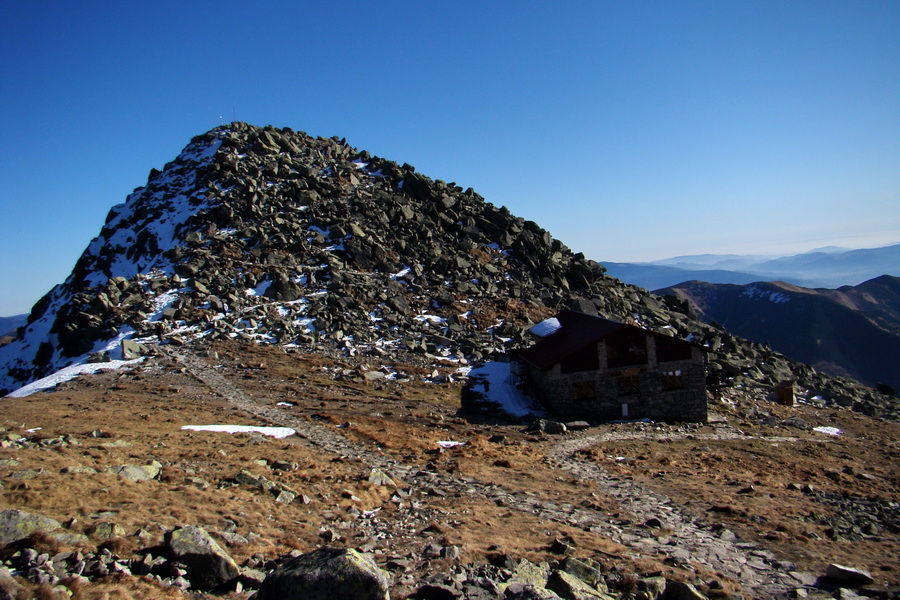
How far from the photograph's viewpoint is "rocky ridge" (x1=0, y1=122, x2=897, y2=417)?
4325cm

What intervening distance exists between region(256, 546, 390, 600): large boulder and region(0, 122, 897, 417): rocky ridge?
110ft

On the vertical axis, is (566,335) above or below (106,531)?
above

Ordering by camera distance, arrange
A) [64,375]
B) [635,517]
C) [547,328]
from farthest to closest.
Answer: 1. [547,328]
2. [64,375]
3. [635,517]

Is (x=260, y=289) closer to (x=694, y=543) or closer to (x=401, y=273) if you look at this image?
(x=401, y=273)

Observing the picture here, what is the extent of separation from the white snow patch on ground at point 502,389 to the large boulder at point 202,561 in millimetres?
24355

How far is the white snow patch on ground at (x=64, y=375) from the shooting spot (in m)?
29.6

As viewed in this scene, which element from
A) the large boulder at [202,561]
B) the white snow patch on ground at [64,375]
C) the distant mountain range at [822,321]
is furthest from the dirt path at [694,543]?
the distant mountain range at [822,321]

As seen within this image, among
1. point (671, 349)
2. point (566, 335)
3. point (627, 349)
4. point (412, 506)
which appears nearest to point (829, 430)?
point (671, 349)

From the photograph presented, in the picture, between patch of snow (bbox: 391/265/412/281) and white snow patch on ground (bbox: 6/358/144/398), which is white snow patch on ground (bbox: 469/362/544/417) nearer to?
patch of snow (bbox: 391/265/412/281)

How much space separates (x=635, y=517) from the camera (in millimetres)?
15406

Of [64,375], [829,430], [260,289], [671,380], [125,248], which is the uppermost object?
[125,248]

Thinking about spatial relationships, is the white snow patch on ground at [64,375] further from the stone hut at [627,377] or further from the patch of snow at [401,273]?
the stone hut at [627,377]

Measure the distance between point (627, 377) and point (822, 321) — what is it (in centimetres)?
14250

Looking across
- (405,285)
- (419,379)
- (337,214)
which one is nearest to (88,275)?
(337,214)
